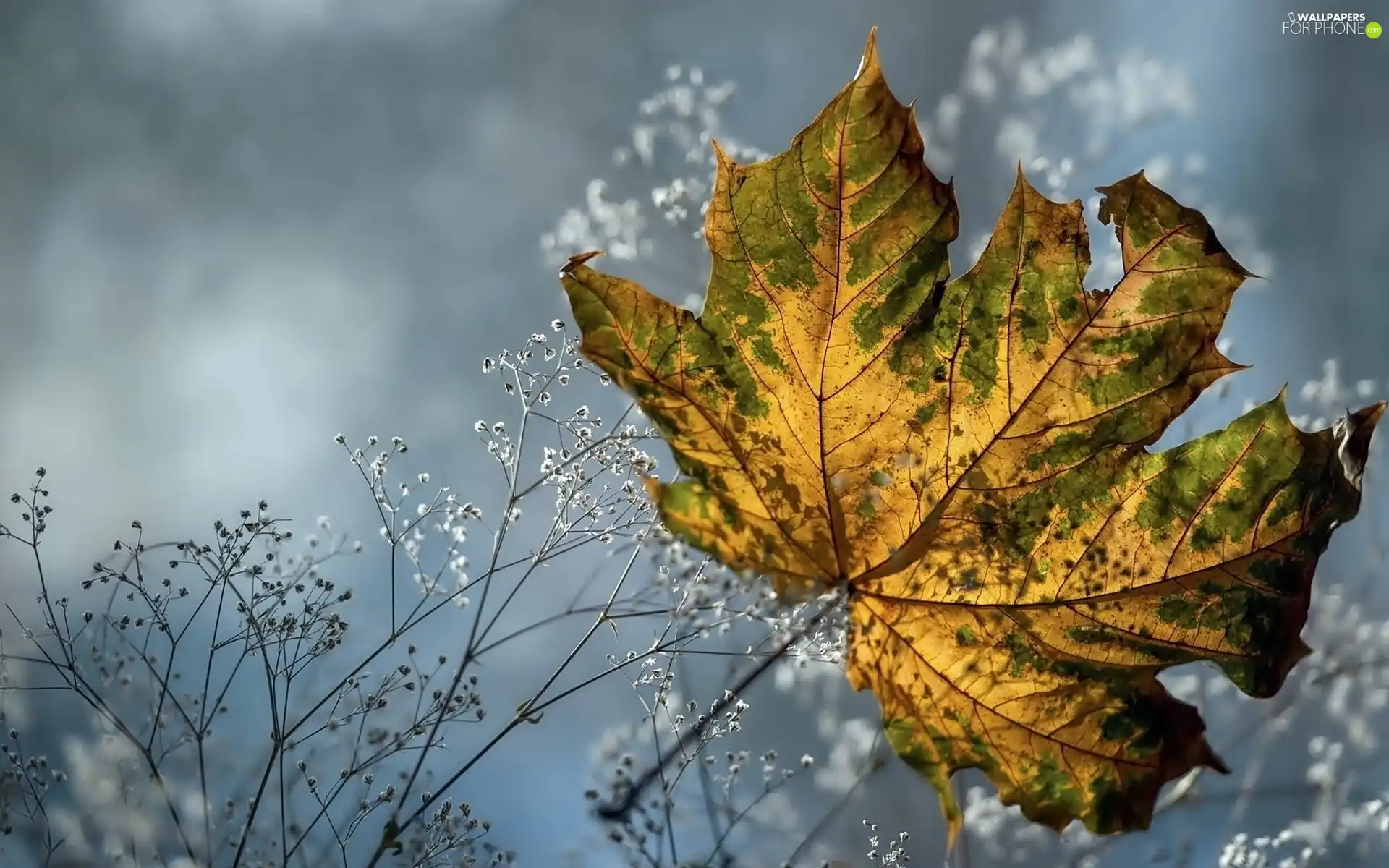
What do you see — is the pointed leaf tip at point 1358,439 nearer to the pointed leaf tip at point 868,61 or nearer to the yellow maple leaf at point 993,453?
the yellow maple leaf at point 993,453

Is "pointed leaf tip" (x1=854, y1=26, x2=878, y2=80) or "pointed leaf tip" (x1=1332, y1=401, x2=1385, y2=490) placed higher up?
"pointed leaf tip" (x1=854, y1=26, x2=878, y2=80)

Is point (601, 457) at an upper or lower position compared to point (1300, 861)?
upper

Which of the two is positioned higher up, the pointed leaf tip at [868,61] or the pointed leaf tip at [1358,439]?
the pointed leaf tip at [868,61]

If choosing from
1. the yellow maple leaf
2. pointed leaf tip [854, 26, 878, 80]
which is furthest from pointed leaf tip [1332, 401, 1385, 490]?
pointed leaf tip [854, 26, 878, 80]

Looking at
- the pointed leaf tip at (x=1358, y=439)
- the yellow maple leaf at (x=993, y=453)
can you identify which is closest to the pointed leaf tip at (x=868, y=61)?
the yellow maple leaf at (x=993, y=453)

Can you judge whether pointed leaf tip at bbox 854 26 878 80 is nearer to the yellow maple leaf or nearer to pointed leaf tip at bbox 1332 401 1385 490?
the yellow maple leaf

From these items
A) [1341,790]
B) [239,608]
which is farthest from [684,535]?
[1341,790]

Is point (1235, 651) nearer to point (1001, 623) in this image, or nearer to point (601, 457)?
point (1001, 623)

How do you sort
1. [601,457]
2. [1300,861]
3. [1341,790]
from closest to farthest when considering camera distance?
[601,457], [1341,790], [1300,861]
